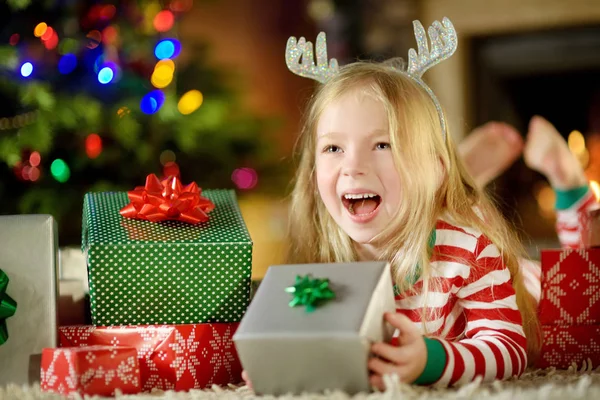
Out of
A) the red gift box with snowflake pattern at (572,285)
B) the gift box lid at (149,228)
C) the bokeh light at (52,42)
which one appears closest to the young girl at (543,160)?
the red gift box with snowflake pattern at (572,285)

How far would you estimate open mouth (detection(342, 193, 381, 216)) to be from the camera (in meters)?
1.10

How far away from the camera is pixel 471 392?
2.72 feet

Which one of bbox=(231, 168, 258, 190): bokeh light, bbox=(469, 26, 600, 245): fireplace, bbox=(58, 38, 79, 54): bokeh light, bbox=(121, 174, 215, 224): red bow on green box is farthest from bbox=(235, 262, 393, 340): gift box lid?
bbox=(469, 26, 600, 245): fireplace

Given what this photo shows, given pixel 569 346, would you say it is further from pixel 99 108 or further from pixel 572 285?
pixel 99 108

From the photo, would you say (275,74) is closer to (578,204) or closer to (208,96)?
(208,96)

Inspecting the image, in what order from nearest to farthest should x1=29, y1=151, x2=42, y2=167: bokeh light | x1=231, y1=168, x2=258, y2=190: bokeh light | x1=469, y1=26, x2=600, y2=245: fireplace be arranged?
1. x1=29, y1=151, x2=42, y2=167: bokeh light
2. x1=231, y1=168, x2=258, y2=190: bokeh light
3. x1=469, y1=26, x2=600, y2=245: fireplace

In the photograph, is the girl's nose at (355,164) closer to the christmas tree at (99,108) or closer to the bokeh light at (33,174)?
the christmas tree at (99,108)

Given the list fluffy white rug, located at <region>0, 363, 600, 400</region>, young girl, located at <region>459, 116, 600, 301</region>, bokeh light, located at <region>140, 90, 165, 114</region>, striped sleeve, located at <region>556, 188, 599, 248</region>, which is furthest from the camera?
bokeh light, located at <region>140, 90, 165, 114</region>

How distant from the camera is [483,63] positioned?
2.96 m

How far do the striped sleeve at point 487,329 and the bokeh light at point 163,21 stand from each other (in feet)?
4.20

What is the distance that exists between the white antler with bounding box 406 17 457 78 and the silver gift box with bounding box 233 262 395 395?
0.40m

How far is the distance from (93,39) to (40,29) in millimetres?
140

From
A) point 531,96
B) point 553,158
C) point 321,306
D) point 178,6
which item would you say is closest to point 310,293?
point 321,306

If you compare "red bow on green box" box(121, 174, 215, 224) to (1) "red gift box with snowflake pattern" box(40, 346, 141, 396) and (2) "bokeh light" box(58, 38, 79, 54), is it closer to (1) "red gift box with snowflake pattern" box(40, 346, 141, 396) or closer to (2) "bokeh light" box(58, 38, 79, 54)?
(1) "red gift box with snowflake pattern" box(40, 346, 141, 396)
